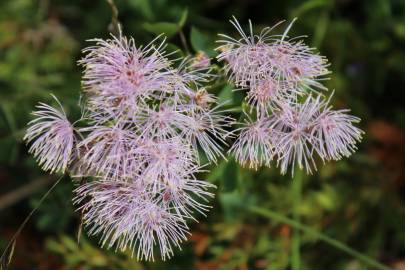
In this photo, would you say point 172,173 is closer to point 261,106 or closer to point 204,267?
point 261,106

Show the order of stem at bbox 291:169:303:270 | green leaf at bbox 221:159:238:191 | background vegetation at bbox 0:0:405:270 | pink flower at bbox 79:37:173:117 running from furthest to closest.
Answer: background vegetation at bbox 0:0:405:270 < stem at bbox 291:169:303:270 < green leaf at bbox 221:159:238:191 < pink flower at bbox 79:37:173:117

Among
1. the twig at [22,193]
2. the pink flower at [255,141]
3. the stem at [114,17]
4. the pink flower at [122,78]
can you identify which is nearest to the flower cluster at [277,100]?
the pink flower at [255,141]

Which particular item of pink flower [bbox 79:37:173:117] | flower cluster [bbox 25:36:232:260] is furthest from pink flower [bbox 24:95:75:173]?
pink flower [bbox 79:37:173:117]

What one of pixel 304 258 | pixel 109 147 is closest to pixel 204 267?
pixel 304 258

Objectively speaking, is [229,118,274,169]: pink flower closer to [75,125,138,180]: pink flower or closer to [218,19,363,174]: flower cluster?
[218,19,363,174]: flower cluster

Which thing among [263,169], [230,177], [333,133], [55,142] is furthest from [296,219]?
[55,142]

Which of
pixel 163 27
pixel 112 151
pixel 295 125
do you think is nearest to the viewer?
pixel 112 151

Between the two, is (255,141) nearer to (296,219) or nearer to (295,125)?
(295,125)
